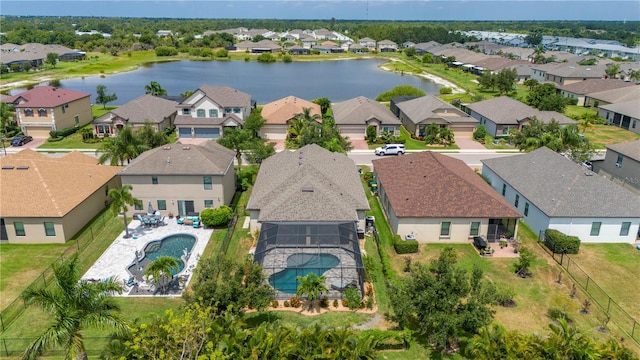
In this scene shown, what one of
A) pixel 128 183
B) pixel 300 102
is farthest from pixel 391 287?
pixel 300 102

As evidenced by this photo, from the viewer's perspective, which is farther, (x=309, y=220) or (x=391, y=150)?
(x=391, y=150)

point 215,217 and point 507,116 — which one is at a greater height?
point 507,116

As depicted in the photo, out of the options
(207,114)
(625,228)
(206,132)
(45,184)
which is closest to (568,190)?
(625,228)

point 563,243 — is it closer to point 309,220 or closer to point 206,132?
point 309,220

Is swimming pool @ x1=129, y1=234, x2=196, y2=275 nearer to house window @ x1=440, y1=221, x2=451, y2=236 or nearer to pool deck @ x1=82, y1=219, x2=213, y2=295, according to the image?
pool deck @ x1=82, y1=219, x2=213, y2=295

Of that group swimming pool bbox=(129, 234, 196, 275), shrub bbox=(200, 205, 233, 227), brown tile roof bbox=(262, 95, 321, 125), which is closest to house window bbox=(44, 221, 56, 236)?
swimming pool bbox=(129, 234, 196, 275)
